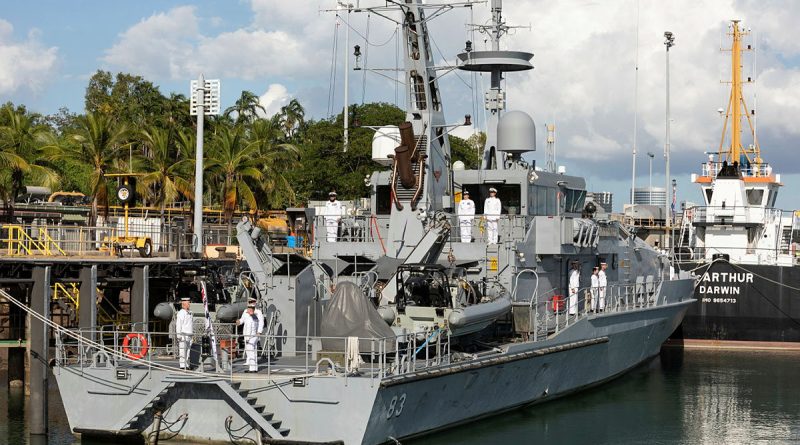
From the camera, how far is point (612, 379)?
1107 inches

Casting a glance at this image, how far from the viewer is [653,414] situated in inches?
953

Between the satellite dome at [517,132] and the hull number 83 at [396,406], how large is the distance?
1030cm

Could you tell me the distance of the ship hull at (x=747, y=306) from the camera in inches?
1369

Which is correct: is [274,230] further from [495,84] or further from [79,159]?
[495,84]

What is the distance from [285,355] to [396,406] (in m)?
3.23

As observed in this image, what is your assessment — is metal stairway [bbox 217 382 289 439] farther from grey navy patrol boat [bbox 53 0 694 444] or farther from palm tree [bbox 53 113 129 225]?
palm tree [bbox 53 113 129 225]

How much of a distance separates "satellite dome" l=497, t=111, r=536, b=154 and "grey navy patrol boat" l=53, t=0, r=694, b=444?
0.17ft

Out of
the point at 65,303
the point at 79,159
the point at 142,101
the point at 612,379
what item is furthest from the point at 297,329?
the point at 142,101

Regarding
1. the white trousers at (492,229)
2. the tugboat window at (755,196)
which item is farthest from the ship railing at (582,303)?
the tugboat window at (755,196)

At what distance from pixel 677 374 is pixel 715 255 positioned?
760 cm

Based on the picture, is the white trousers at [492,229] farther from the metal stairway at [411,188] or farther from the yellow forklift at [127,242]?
the yellow forklift at [127,242]

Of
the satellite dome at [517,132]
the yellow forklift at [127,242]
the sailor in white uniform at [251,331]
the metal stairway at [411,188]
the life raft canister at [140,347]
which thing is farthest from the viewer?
the satellite dome at [517,132]

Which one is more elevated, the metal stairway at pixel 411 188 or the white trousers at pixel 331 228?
the metal stairway at pixel 411 188

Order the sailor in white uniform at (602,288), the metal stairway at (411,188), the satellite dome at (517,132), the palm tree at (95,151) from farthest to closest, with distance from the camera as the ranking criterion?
the palm tree at (95,151)
the satellite dome at (517,132)
the sailor in white uniform at (602,288)
the metal stairway at (411,188)
